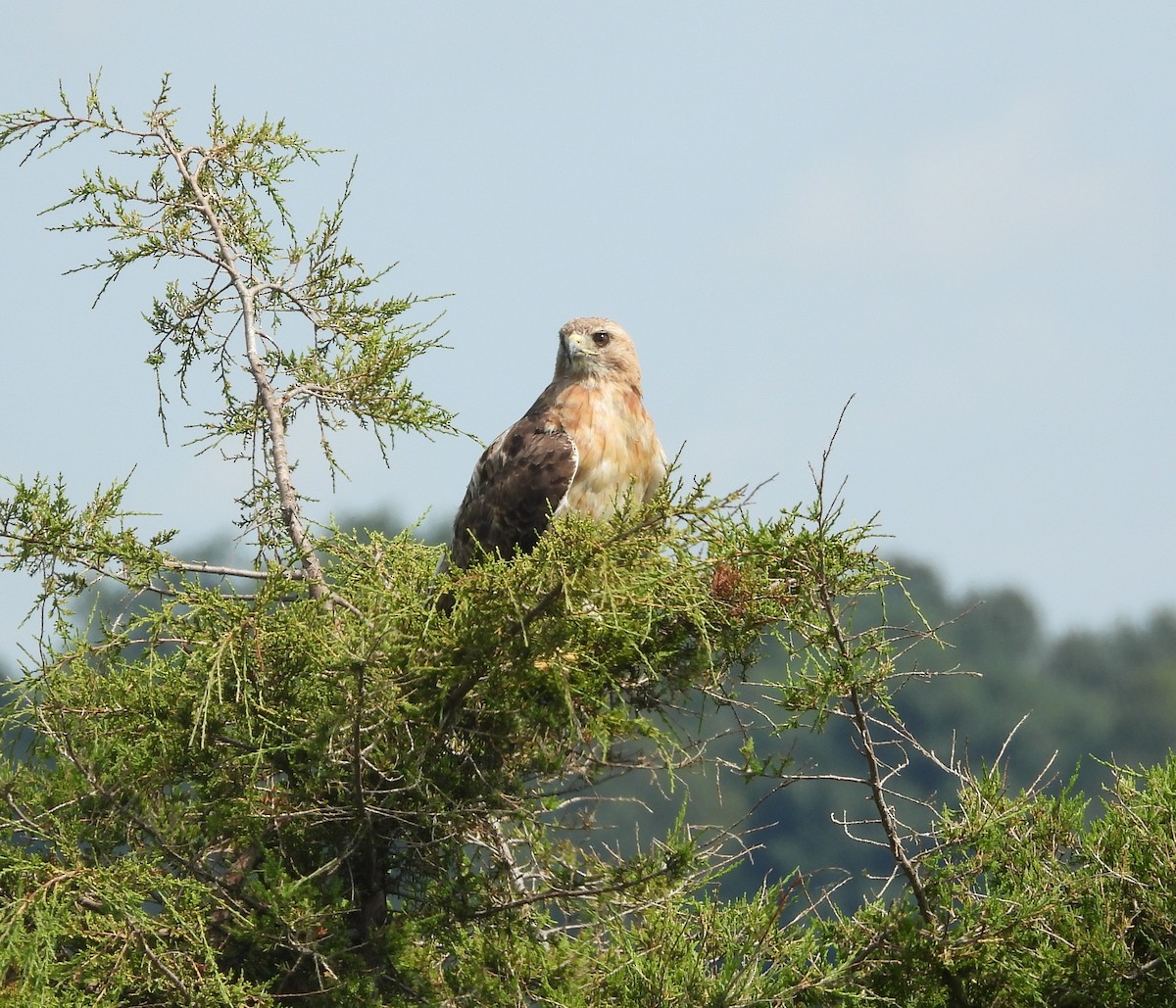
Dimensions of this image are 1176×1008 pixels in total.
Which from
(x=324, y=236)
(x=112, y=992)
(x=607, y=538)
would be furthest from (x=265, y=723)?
(x=324, y=236)

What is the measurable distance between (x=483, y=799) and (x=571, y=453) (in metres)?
2.47

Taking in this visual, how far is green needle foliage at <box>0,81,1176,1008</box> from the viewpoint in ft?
15.7

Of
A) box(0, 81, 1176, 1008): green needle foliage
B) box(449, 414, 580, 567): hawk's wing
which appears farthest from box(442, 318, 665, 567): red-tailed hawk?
box(0, 81, 1176, 1008): green needle foliage

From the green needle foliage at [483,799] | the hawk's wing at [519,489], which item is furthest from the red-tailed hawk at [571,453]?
the green needle foliage at [483,799]

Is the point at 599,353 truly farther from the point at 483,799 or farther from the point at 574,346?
the point at 483,799

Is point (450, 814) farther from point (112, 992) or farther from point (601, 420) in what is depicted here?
point (601, 420)

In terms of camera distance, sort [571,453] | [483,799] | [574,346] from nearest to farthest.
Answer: [483,799]
[571,453]
[574,346]

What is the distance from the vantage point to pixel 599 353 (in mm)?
7930

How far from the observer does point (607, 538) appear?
434cm

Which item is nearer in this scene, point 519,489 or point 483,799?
point 483,799

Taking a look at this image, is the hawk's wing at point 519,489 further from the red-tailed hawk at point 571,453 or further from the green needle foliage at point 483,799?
the green needle foliage at point 483,799

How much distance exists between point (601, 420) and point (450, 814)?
2.95 meters

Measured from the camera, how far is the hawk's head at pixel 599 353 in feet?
26.0

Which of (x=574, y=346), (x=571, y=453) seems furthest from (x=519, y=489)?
(x=574, y=346)
